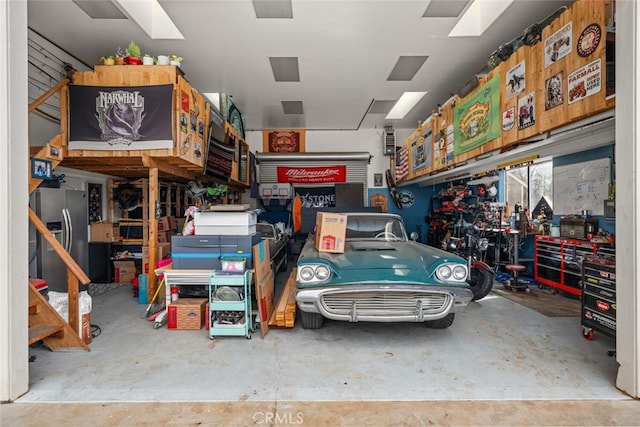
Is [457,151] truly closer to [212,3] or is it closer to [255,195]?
[212,3]

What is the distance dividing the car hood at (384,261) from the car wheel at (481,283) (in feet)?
4.75

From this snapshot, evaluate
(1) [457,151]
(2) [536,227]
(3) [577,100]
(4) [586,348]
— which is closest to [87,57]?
(1) [457,151]

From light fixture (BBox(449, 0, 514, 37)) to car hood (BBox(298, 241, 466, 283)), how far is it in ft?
10.5

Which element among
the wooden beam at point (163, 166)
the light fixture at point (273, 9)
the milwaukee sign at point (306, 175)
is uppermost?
the light fixture at point (273, 9)

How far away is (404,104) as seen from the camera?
23.7 ft

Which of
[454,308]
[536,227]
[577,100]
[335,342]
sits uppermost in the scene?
[577,100]

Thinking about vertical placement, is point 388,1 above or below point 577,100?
above

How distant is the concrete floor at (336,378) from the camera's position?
1835 mm

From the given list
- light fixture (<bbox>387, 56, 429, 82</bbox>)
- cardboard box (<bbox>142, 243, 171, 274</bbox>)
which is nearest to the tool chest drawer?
light fixture (<bbox>387, 56, 429, 82</bbox>)

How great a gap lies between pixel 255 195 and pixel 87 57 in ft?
15.7

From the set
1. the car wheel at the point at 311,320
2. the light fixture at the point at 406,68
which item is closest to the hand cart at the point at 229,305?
the car wheel at the point at 311,320

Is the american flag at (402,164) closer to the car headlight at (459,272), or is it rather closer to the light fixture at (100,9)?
the car headlight at (459,272)

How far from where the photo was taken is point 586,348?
2.71m

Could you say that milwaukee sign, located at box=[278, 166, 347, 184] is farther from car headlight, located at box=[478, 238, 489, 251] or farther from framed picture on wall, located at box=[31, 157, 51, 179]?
framed picture on wall, located at box=[31, 157, 51, 179]
